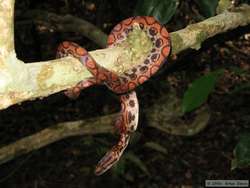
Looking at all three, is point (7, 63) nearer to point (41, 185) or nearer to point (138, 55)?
point (138, 55)

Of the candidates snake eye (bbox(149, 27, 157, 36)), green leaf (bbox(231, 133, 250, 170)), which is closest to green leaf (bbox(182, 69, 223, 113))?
green leaf (bbox(231, 133, 250, 170))

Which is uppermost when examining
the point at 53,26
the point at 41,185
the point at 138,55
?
the point at 138,55

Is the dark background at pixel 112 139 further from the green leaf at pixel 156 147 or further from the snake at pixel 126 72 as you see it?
the snake at pixel 126 72

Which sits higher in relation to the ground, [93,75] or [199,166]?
[93,75]

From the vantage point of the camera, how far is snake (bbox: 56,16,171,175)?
1.63m

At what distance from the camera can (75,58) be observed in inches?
58.7

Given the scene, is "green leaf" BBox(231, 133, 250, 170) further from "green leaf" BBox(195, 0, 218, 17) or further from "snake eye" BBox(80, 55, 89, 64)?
"snake eye" BBox(80, 55, 89, 64)

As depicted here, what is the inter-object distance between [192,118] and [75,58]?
144 inches

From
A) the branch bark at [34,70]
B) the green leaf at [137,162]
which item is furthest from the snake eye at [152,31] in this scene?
the green leaf at [137,162]

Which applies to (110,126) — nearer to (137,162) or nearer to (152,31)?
(137,162)

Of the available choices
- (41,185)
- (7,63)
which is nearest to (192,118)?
(41,185)

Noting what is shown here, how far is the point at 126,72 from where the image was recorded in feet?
5.89

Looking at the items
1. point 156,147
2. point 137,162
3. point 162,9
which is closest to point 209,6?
point 162,9

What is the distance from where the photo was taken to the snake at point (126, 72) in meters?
1.63
